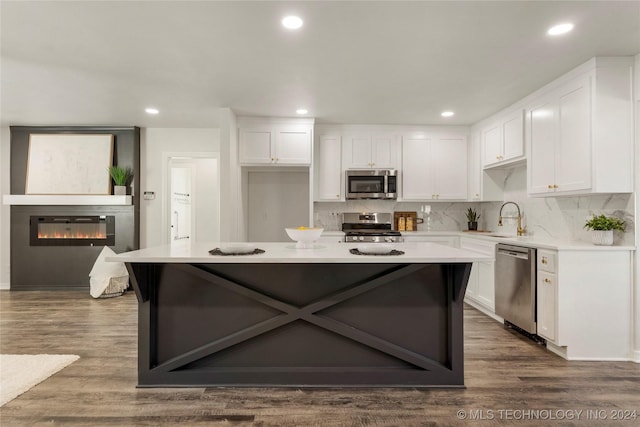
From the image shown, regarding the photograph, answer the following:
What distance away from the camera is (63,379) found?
8.21 feet

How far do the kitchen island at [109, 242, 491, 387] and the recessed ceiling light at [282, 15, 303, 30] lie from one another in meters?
1.58

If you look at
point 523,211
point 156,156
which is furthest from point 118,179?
point 523,211

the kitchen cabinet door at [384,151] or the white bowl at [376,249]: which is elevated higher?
the kitchen cabinet door at [384,151]

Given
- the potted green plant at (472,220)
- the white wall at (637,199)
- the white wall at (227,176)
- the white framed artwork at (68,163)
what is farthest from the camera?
the white framed artwork at (68,163)

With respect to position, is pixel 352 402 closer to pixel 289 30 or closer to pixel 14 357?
pixel 289 30

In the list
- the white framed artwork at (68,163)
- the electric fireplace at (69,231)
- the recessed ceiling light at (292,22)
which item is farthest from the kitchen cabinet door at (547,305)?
the white framed artwork at (68,163)

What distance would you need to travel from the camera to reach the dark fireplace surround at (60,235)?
5.36 m

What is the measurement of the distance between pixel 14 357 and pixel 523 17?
4.62 metres

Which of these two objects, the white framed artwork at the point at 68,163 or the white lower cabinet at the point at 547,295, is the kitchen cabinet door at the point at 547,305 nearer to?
the white lower cabinet at the point at 547,295

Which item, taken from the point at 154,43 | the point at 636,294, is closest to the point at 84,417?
the point at 154,43

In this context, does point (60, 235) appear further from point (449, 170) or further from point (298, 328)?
point (449, 170)

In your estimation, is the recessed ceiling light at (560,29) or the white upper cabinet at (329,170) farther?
the white upper cabinet at (329,170)

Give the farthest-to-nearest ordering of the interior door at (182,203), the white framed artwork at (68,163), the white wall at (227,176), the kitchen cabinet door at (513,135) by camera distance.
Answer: the interior door at (182,203) < the white framed artwork at (68,163) < the white wall at (227,176) < the kitchen cabinet door at (513,135)

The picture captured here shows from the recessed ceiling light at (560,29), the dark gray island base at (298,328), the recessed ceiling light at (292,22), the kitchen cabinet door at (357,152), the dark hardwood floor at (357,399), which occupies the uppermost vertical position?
the recessed ceiling light at (292,22)
